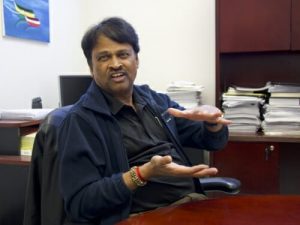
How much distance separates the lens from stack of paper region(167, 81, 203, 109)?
2.63 m

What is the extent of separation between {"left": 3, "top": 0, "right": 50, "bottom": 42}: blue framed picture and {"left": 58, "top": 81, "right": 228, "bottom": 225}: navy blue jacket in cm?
110

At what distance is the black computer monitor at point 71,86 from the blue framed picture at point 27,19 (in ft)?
1.12

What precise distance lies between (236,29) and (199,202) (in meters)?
1.43

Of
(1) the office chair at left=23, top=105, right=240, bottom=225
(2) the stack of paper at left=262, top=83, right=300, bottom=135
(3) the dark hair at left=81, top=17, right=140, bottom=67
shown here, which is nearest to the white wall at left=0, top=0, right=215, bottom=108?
(2) the stack of paper at left=262, top=83, right=300, bottom=135

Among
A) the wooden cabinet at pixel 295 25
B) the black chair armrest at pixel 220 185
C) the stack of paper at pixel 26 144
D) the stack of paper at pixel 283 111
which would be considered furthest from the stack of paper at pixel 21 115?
the wooden cabinet at pixel 295 25

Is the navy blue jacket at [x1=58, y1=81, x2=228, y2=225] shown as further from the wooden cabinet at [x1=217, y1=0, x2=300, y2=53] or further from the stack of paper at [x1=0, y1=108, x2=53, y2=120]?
the wooden cabinet at [x1=217, y1=0, x2=300, y2=53]

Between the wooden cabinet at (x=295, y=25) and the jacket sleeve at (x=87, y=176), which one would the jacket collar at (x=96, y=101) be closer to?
the jacket sleeve at (x=87, y=176)

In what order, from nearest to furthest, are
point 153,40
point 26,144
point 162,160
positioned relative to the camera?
1. point 162,160
2. point 26,144
3. point 153,40

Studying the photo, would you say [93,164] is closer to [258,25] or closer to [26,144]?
[26,144]

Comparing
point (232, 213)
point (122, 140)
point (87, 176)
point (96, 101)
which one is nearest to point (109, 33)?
point (96, 101)

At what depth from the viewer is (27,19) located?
2.34 m

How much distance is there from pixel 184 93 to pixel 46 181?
1.58 meters

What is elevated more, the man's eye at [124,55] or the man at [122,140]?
the man's eye at [124,55]

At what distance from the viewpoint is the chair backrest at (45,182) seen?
122 centimetres
